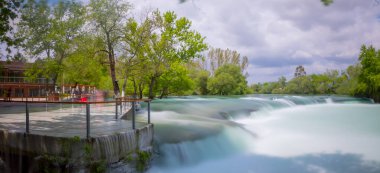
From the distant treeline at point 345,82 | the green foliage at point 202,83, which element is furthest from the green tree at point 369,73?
the green foliage at point 202,83

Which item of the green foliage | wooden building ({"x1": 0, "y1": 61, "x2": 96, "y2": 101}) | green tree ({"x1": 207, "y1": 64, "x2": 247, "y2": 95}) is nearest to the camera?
wooden building ({"x1": 0, "y1": 61, "x2": 96, "y2": 101})

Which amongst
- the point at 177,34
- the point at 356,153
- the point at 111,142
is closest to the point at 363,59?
the point at 177,34

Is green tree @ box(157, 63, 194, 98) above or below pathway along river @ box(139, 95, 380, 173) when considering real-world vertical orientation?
above

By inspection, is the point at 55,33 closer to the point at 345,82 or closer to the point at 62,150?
the point at 62,150

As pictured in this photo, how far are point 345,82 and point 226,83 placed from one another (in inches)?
763

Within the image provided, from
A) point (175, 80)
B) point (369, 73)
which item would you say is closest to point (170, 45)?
point (175, 80)

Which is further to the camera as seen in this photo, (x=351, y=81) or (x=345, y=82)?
(x=345, y=82)

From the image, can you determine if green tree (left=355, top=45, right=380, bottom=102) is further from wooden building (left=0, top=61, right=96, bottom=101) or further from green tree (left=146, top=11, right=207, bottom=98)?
wooden building (left=0, top=61, right=96, bottom=101)

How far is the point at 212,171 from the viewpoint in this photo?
9.40 meters

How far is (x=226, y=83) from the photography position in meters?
53.1

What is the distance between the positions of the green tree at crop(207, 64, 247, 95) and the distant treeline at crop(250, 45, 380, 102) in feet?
47.9

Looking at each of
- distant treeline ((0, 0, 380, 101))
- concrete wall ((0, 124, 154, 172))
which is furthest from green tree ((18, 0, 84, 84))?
concrete wall ((0, 124, 154, 172))

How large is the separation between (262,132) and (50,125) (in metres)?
9.62

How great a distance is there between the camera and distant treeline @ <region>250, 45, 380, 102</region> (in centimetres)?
3800
